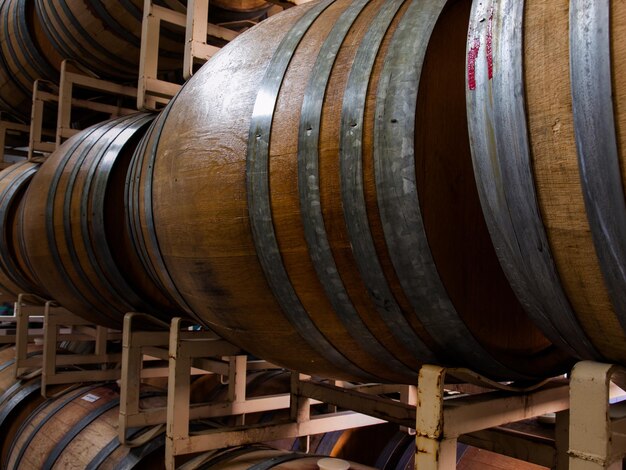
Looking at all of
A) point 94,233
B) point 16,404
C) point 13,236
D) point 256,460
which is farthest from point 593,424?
point 13,236

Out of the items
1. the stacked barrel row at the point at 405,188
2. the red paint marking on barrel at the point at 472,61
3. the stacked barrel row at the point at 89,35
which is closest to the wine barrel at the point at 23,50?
the stacked barrel row at the point at 89,35

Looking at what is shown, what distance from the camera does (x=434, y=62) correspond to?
1268 millimetres

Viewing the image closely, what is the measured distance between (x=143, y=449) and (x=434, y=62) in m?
2.22

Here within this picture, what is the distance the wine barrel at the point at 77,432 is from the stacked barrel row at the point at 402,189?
1.37m

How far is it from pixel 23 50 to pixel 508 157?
17.6ft

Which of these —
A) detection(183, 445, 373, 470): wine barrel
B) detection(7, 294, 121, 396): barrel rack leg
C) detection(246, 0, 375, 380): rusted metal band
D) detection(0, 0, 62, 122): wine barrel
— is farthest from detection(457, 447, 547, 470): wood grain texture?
detection(0, 0, 62, 122): wine barrel

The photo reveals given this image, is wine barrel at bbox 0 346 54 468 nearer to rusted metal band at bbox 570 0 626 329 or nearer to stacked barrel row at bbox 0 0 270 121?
stacked barrel row at bbox 0 0 270 121

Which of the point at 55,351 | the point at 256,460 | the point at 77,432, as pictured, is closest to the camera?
the point at 256,460

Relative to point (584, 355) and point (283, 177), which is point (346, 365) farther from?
point (584, 355)

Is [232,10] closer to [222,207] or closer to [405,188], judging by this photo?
[222,207]

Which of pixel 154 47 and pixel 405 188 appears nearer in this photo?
pixel 405 188

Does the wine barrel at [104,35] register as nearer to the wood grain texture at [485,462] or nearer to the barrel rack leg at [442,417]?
the wood grain texture at [485,462]

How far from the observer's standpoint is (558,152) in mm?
908

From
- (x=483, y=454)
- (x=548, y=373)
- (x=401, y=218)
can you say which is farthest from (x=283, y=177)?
(x=483, y=454)
